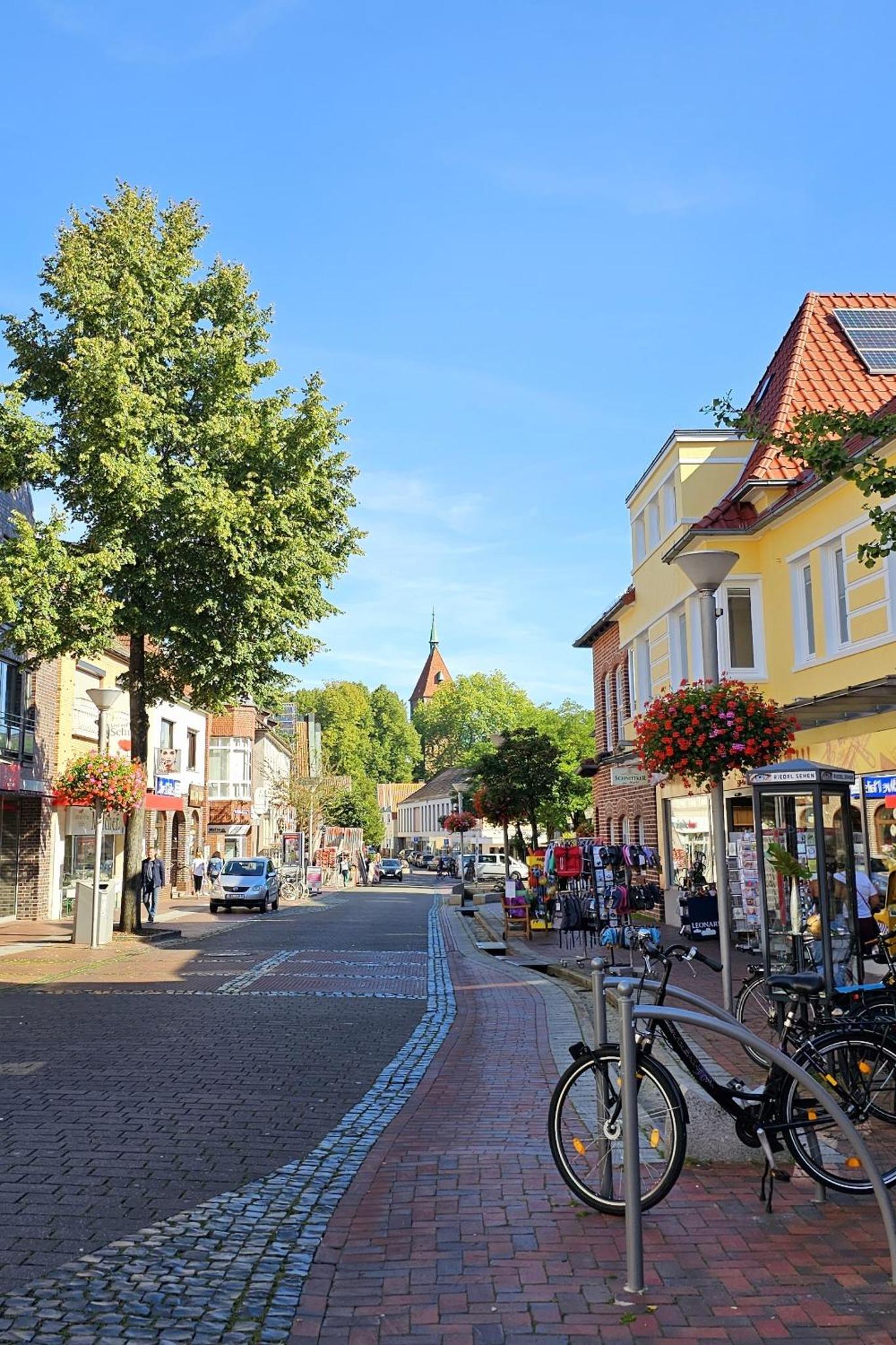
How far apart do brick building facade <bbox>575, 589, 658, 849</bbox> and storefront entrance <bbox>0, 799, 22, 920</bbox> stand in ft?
46.5

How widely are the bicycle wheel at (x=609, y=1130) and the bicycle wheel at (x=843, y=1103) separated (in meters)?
0.61


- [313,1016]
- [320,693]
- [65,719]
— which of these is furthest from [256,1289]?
[320,693]

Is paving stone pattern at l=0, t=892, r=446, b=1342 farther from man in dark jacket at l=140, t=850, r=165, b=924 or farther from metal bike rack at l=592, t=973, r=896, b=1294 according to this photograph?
man in dark jacket at l=140, t=850, r=165, b=924

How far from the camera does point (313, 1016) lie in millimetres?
12508

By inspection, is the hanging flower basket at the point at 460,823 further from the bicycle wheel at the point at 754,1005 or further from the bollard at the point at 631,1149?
the bollard at the point at 631,1149

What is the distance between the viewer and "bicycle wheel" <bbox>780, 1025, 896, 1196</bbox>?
212 inches

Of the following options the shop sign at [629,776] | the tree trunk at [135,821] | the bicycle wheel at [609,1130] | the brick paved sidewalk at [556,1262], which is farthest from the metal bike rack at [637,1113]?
the tree trunk at [135,821]

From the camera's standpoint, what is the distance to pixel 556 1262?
4.66 meters

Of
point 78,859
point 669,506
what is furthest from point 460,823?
point 669,506

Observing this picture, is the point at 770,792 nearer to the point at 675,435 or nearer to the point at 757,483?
the point at 757,483

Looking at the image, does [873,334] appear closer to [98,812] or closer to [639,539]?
[639,539]

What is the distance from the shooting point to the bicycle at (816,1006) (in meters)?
6.03

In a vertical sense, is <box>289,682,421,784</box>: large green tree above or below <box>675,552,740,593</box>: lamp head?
above

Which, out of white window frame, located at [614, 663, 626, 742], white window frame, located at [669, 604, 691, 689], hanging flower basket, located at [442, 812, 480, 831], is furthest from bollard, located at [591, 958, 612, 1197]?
hanging flower basket, located at [442, 812, 480, 831]
